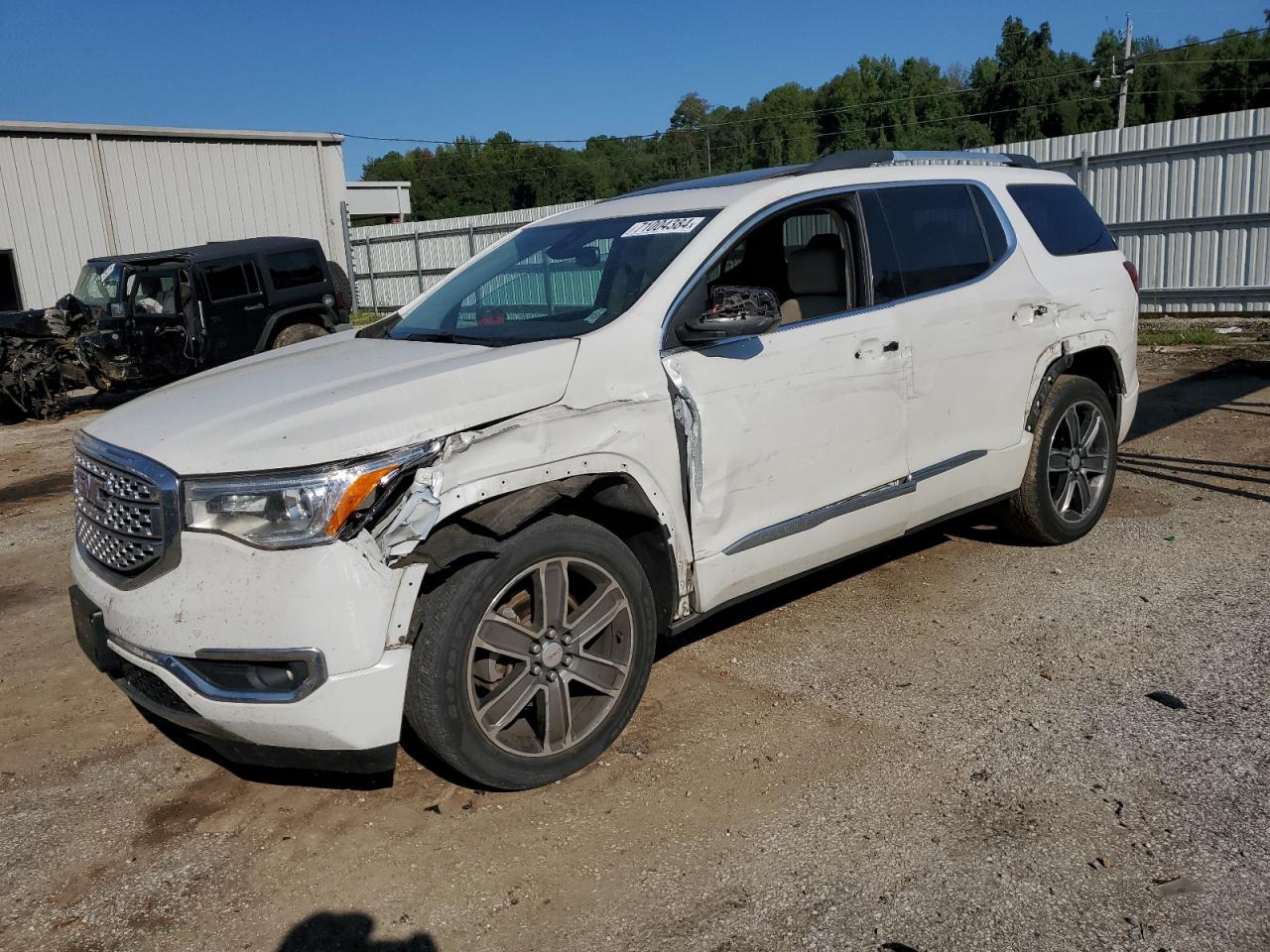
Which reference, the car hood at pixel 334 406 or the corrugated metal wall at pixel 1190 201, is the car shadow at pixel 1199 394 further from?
the car hood at pixel 334 406

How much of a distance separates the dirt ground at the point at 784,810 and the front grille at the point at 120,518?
89 cm

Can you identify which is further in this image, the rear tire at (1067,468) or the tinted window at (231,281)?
the tinted window at (231,281)

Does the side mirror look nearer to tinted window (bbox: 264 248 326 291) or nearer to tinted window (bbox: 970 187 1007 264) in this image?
tinted window (bbox: 970 187 1007 264)

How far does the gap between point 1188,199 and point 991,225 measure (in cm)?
1230

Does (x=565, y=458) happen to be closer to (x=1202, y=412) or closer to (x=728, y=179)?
(x=728, y=179)

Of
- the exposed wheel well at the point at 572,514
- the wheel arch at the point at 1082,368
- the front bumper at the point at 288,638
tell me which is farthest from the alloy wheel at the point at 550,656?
the wheel arch at the point at 1082,368

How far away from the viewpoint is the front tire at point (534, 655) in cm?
304

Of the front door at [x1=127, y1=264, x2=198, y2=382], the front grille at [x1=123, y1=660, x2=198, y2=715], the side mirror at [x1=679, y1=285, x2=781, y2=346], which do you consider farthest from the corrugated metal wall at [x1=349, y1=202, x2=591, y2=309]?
the front grille at [x1=123, y1=660, x2=198, y2=715]

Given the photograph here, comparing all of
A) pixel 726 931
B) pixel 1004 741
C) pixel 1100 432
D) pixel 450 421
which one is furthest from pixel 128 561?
pixel 1100 432

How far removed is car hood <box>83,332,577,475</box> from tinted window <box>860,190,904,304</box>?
1.55 meters

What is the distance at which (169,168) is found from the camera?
21.7 meters

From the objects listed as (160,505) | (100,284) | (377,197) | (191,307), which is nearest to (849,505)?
(160,505)

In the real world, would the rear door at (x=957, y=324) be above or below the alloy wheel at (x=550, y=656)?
above

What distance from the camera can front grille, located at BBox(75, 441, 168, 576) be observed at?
302 cm
